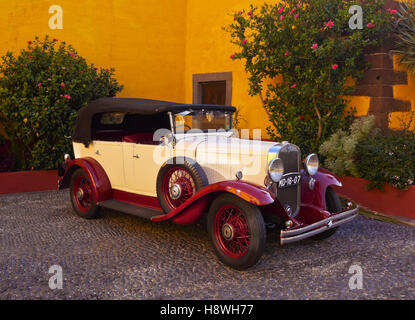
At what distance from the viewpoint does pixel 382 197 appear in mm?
5184

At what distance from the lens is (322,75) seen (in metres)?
5.77

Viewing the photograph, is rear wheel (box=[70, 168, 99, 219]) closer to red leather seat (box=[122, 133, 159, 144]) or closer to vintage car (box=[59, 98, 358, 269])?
vintage car (box=[59, 98, 358, 269])

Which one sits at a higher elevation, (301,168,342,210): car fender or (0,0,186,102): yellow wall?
(0,0,186,102): yellow wall

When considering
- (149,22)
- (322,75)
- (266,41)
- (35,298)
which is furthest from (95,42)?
(35,298)

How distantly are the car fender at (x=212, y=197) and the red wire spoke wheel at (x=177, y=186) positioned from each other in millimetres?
212

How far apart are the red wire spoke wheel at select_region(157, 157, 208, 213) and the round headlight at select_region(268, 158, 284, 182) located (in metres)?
0.68

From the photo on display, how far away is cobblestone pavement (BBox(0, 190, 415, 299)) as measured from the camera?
302cm

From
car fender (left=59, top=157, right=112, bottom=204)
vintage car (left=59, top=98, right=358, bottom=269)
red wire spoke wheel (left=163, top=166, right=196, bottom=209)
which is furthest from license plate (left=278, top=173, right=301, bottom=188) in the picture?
car fender (left=59, top=157, right=112, bottom=204)

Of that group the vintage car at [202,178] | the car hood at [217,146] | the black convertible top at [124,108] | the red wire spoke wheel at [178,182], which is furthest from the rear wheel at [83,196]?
the car hood at [217,146]

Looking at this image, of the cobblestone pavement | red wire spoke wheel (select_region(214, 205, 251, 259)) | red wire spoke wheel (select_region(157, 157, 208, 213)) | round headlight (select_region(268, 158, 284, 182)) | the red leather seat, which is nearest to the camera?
the cobblestone pavement

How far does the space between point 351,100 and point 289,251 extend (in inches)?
128

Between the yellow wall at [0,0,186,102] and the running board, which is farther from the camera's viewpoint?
the yellow wall at [0,0,186,102]
